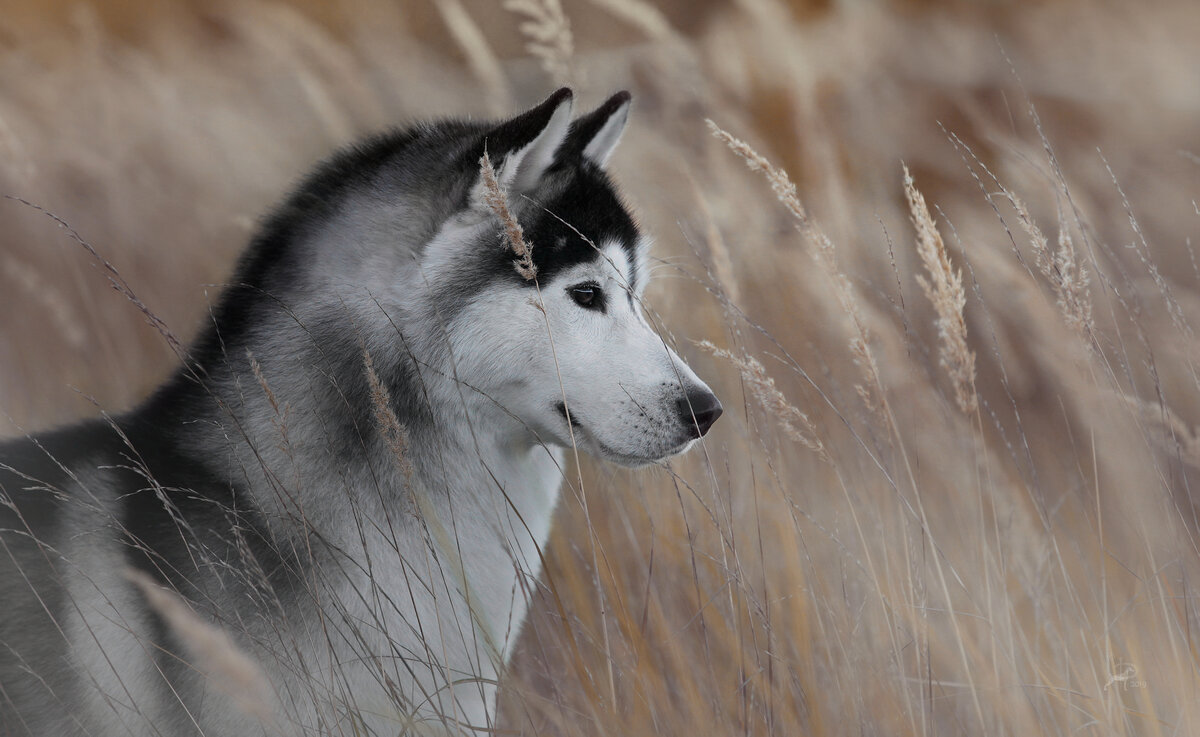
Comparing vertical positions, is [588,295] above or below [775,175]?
below

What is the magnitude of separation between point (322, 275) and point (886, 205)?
2.47m

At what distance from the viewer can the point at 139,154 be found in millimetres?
4328

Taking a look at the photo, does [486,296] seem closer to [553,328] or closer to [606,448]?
[553,328]

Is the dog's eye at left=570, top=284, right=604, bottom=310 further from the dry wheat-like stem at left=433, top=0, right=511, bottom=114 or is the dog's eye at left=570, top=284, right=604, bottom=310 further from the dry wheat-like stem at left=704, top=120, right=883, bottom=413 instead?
the dry wheat-like stem at left=433, top=0, right=511, bottom=114

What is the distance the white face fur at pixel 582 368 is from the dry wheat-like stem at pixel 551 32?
116 cm

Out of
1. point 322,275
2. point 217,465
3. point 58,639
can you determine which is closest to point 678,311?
point 322,275

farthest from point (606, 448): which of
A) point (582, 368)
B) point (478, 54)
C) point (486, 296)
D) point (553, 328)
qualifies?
point (478, 54)

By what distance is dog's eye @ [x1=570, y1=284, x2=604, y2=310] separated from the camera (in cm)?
204

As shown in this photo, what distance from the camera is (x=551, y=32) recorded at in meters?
2.85

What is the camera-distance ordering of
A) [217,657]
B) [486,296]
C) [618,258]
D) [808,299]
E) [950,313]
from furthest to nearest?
[808,299] → [618,258] → [486,296] → [950,313] → [217,657]

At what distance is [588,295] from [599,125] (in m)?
0.52

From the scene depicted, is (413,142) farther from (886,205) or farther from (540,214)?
(886,205)

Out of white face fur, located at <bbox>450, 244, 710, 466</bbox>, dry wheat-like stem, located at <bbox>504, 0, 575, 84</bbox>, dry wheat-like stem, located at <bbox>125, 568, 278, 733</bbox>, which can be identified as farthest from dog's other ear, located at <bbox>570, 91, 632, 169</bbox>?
dry wheat-like stem, located at <bbox>125, 568, 278, 733</bbox>

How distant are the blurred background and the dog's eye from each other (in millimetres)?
260
